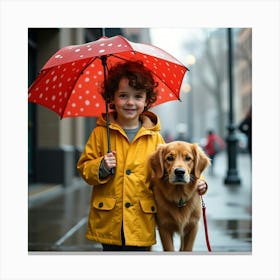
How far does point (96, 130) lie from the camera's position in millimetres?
4012

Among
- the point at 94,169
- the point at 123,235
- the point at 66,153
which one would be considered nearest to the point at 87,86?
the point at 94,169

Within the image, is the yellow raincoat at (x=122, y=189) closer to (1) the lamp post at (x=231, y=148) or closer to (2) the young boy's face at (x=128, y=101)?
(2) the young boy's face at (x=128, y=101)

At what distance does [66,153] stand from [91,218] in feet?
30.4

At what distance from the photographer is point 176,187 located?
3891mm

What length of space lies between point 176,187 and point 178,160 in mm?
243

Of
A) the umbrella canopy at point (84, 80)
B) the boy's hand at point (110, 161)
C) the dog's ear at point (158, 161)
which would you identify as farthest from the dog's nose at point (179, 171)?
the umbrella canopy at point (84, 80)

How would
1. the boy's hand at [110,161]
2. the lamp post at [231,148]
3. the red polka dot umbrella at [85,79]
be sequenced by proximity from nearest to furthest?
the boy's hand at [110,161] → the red polka dot umbrella at [85,79] → the lamp post at [231,148]

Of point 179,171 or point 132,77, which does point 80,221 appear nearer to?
point 132,77

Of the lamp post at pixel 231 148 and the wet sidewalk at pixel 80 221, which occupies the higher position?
the lamp post at pixel 231 148

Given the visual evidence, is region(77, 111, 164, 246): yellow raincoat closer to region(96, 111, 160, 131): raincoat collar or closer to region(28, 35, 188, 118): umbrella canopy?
region(96, 111, 160, 131): raincoat collar

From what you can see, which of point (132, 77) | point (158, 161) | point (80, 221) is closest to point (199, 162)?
point (158, 161)

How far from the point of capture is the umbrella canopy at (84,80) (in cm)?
402

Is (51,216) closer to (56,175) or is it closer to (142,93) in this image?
(56,175)

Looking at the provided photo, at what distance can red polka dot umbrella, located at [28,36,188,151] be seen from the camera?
399 centimetres
